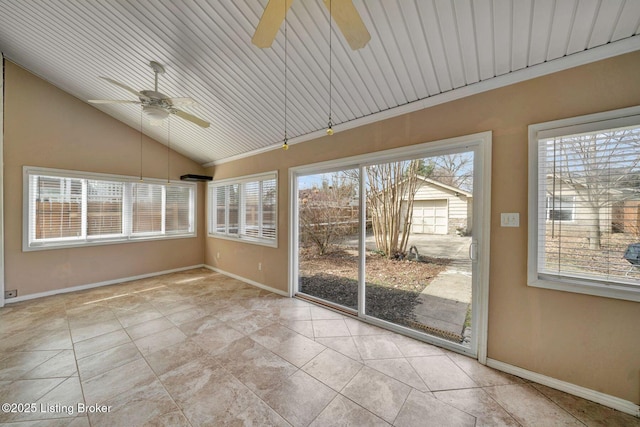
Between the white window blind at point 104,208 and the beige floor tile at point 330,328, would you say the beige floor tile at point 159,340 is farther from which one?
the white window blind at point 104,208

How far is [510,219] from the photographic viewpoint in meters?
2.13

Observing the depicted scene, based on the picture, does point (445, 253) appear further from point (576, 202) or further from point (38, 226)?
point (38, 226)

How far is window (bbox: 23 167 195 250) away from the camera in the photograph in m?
3.86

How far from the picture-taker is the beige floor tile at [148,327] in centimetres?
273

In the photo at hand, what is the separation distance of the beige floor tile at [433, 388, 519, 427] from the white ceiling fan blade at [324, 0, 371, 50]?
2596 mm

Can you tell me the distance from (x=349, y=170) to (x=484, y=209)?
170 centimetres

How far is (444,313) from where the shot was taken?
266 centimetres

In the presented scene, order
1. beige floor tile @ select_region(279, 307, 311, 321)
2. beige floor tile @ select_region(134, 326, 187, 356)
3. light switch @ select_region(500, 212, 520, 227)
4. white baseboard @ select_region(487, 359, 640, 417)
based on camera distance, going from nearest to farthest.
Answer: white baseboard @ select_region(487, 359, 640, 417)
light switch @ select_region(500, 212, 520, 227)
beige floor tile @ select_region(134, 326, 187, 356)
beige floor tile @ select_region(279, 307, 311, 321)

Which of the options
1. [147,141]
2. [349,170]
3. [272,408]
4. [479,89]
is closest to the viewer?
[272,408]

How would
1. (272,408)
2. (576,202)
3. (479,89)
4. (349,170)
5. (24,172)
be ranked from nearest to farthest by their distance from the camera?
1. (272,408)
2. (576,202)
3. (479,89)
4. (349,170)
5. (24,172)

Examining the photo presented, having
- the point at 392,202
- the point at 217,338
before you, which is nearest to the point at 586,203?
the point at 392,202

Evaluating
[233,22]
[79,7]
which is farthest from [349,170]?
[79,7]

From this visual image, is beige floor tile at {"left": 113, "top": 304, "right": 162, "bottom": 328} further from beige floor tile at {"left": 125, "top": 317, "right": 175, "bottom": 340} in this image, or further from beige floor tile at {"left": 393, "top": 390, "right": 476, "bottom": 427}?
beige floor tile at {"left": 393, "top": 390, "right": 476, "bottom": 427}

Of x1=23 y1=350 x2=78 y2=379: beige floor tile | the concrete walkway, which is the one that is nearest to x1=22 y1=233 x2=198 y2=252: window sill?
x1=23 y1=350 x2=78 y2=379: beige floor tile
